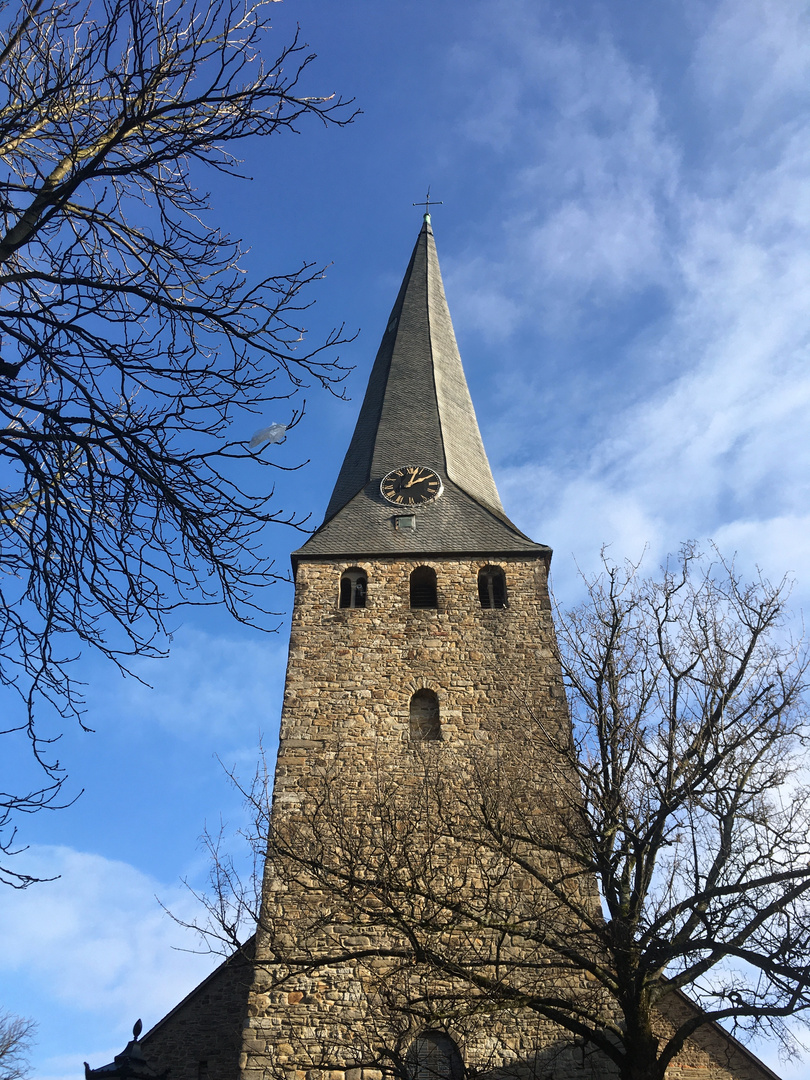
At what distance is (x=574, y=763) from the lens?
827 cm

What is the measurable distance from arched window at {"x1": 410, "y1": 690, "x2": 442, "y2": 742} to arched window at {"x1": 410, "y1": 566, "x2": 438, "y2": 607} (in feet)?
7.04

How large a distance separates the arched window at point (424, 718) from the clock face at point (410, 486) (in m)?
4.69

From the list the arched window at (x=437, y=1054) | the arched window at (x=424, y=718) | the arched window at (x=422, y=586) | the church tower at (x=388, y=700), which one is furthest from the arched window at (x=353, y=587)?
the arched window at (x=437, y=1054)

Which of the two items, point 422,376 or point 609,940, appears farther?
point 422,376

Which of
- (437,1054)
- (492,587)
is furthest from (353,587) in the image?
(437,1054)

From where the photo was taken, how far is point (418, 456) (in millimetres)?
18219

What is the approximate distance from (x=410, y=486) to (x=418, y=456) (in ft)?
3.67

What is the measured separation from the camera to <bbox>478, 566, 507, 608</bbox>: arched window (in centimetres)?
1464

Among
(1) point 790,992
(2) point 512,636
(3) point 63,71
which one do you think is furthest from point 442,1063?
(3) point 63,71

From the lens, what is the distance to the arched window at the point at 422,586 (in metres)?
15.0

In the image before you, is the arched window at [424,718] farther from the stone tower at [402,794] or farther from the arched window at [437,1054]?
the arched window at [437,1054]

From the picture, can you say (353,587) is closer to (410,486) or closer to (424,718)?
(424,718)

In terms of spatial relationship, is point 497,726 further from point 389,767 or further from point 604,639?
point 604,639

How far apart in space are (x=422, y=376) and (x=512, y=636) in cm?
886
